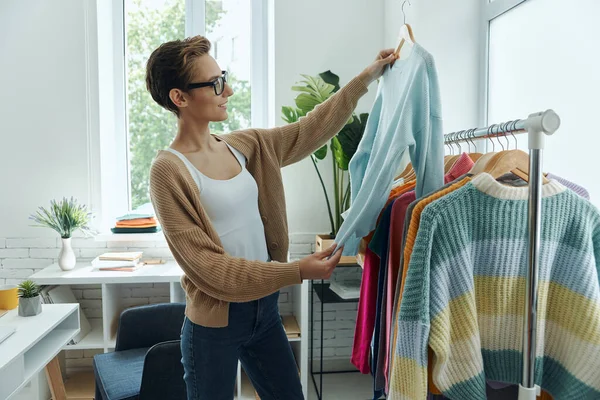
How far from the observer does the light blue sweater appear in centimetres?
125

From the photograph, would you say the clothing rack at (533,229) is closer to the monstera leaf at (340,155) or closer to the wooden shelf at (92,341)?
the monstera leaf at (340,155)

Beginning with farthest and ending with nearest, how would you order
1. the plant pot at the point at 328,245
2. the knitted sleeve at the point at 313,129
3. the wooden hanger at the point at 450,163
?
the plant pot at the point at 328,245 → the knitted sleeve at the point at 313,129 → the wooden hanger at the point at 450,163

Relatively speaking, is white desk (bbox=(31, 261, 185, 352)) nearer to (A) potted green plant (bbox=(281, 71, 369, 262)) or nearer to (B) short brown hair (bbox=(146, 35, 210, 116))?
(A) potted green plant (bbox=(281, 71, 369, 262))

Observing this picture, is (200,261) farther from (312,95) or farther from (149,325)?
(312,95)

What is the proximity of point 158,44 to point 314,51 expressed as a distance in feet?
3.53

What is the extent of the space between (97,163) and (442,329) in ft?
8.47

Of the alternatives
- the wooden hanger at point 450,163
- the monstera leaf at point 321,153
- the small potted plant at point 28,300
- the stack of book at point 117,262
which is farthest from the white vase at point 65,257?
the wooden hanger at point 450,163

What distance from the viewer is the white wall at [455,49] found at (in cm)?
246

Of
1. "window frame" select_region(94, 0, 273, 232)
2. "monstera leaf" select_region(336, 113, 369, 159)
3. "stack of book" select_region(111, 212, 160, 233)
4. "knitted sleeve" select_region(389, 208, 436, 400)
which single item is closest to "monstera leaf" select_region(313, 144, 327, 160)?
"monstera leaf" select_region(336, 113, 369, 159)

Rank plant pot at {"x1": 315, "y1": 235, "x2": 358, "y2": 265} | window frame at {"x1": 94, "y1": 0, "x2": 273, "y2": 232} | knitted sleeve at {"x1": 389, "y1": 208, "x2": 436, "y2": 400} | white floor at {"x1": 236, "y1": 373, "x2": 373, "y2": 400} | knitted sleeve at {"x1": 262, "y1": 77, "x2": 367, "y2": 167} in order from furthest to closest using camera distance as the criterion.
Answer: window frame at {"x1": 94, "y1": 0, "x2": 273, "y2": 232} → white floor at {"x1": 236, "y1": 373, "x2": 373, "y2": 400} → plant pot at {"x1": 315, "y1": 235, "x2": 358, "y2": 265} → knitted sleeve at {"x1": 262, "y1": 77, "x2": 367, "y2": 167} → knitted sleeve at {"x1": 389, "y1": 208, "x2": 436, "y2": 400}

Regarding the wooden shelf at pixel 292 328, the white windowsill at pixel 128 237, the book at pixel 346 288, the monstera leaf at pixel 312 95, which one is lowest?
the wooden shelf at pixel 292 328

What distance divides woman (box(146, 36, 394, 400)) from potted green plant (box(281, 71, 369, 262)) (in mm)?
1108

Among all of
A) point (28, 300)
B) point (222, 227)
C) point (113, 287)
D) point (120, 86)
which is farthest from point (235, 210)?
point (120, 86)

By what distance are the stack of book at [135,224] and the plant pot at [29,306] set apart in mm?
1202
